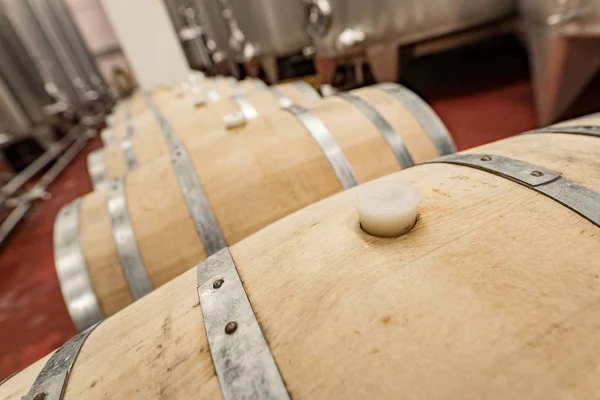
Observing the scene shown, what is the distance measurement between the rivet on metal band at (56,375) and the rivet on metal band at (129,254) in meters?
Result: 0.50

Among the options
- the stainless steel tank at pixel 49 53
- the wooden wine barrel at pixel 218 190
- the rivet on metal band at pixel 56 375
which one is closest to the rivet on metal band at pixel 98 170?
the wooden wine barrel at pixel 218 190

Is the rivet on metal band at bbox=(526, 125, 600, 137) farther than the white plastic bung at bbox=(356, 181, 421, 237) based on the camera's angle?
Yes

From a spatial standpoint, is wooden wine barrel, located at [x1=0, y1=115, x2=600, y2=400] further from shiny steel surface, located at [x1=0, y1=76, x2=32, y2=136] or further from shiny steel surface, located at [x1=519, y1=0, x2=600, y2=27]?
shiny steel surface, located at [x1=0, y1=76, x2=32, y2=136]

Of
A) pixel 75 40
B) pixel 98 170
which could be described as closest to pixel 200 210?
pixel 98 170

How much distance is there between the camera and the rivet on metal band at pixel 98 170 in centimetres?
264

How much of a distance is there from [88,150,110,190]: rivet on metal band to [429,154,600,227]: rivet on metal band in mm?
2632

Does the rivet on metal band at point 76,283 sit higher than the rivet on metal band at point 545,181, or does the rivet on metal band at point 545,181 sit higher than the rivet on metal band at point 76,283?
the rivet on metal band at point 545,181

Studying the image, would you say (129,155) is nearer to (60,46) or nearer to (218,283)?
(218,283)

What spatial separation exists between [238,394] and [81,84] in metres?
11.8

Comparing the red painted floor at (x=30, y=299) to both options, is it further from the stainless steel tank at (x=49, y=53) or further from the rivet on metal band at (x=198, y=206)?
the stainless steel tank at (x=49, y=53)

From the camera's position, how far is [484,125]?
3.29 m

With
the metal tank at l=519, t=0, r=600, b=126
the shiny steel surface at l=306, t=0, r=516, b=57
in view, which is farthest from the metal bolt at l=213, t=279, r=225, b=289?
the shiny steel surface at l=306, t=0, r=516, b=57

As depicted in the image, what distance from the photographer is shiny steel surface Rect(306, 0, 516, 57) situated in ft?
10.6

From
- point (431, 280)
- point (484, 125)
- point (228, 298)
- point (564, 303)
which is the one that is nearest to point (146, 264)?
point (228, 298)
